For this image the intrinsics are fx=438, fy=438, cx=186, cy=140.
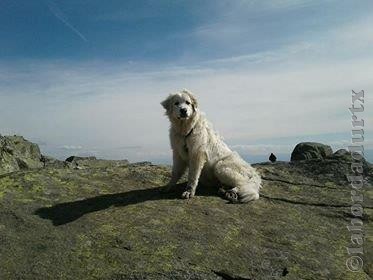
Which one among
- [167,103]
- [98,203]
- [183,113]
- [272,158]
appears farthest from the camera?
[272,158]

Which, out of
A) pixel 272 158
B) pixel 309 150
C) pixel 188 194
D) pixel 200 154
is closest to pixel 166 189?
pixel 188 194

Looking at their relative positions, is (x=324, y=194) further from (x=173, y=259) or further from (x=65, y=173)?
(x=65, y=173)

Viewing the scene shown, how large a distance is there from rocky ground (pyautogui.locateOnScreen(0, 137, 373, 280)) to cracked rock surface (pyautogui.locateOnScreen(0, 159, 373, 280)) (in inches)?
0.7

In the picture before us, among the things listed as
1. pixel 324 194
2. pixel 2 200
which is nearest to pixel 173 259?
pixel 2 200

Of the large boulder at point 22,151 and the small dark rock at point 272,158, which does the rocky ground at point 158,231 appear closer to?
the small dark rock at point 272,158

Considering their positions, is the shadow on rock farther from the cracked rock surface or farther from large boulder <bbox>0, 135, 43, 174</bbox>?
large boulder <bbox>0, 135, 43, 174</bbox>

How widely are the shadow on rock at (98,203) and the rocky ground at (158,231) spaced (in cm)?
2

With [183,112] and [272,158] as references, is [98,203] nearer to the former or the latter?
[183,112]

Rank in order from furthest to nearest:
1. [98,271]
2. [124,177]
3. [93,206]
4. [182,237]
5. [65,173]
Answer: [124,177] → [65,173] → [93,206] → [182,237] → [98,271]

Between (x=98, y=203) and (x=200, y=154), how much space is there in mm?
3217

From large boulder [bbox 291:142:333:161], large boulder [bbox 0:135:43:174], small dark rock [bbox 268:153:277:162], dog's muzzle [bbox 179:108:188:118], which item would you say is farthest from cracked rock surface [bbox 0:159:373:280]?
large boulder [bbox 0:135:43:174]

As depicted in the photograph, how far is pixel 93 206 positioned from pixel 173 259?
8.19 ft

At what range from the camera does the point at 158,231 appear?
25.6 feet

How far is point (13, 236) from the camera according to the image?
23.5 ft
